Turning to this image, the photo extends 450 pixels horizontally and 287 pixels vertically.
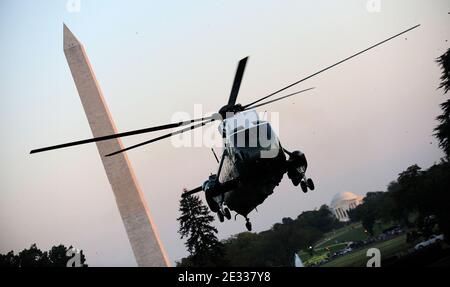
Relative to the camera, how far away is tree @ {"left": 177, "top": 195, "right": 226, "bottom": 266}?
4975 centimetres

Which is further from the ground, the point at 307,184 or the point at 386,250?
the point at 307,184

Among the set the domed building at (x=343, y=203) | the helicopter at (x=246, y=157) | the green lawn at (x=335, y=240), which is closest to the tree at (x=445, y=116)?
the helicopter at (x=246, y=157)

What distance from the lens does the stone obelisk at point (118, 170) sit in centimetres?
3631

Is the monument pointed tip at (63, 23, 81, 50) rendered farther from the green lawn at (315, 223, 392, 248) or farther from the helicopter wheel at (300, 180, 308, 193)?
the green lawn at (315, 223, 392, 248)

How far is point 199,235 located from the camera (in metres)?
50.8

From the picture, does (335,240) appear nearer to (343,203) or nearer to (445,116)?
(343,203)

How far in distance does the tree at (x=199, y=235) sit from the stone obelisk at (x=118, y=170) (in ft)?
44.0

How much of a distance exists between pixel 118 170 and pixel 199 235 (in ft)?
51.0

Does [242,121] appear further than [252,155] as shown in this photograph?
Yes

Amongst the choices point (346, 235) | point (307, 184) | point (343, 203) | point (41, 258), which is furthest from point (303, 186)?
point (343, 203)

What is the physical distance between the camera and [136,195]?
37.0 m

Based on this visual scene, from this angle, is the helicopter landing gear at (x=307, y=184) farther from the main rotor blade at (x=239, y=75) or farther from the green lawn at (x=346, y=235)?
the green lawn at (x=346, y=235)
